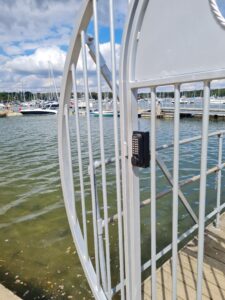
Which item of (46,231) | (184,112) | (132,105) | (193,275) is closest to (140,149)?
(132,105)

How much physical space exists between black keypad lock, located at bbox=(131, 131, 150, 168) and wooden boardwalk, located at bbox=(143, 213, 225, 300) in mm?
1307

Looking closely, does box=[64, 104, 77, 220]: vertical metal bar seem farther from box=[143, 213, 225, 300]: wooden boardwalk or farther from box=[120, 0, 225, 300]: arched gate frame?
box=[143, 213, 225, 300]: wooden boardwalk

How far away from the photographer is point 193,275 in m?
2.27

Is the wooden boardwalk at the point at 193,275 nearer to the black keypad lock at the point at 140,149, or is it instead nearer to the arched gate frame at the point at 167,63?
the arched gate frame at the point at 167,63

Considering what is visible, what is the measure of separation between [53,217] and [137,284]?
12.2 feet

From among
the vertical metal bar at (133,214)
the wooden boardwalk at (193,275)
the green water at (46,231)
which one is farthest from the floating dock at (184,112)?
the wooden boardwalk at (193,275)

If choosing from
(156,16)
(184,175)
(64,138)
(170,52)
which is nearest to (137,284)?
(64,138)

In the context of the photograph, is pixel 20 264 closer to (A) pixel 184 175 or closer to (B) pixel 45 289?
(B) pixel 45 289

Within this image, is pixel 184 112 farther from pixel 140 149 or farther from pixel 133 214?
pixel 140 149

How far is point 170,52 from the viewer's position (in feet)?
3.70

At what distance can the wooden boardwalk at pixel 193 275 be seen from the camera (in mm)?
2072

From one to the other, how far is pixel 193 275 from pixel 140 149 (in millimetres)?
1549

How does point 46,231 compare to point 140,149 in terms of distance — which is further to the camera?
point 46,231

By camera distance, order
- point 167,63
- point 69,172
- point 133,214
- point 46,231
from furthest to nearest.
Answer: point 46,231 < point 69,172 < point 133,214 < point 167,63
